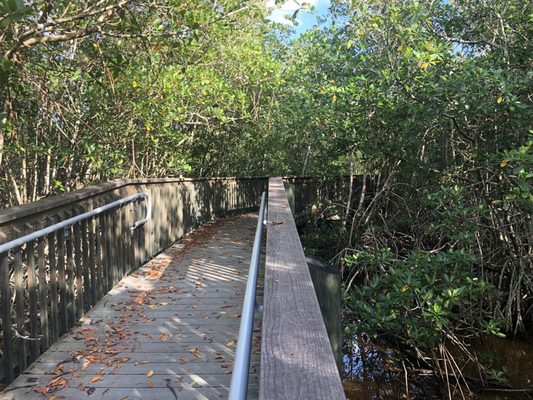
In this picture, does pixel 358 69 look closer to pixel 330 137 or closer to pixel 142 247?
pixel 330 137

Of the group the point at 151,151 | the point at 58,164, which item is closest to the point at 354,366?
the point at 58,164

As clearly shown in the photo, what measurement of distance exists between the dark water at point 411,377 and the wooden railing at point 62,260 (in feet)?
11.4

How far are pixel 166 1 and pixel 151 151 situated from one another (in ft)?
20.6

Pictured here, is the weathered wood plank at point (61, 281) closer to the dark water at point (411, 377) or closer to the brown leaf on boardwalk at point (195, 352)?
the brown leaf on boardwalk at point (195, 352)

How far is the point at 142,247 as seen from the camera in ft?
20.2

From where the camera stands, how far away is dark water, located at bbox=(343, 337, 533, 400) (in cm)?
595

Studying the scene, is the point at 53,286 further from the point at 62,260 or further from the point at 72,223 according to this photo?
the point at 72,223

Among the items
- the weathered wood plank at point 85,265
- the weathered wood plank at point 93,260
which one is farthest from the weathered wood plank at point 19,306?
the weathered wood plank at point 93,260

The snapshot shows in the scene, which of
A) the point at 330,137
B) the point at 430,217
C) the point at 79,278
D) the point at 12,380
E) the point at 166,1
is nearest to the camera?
the point at 12,380

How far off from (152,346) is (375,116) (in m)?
5.54

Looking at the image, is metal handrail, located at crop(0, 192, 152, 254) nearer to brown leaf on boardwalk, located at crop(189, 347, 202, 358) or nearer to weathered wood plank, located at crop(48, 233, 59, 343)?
weathered wood plank, located at crop(48, 233, 59, 343)

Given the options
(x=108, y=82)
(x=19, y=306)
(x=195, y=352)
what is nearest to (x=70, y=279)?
(x=19, y=306)

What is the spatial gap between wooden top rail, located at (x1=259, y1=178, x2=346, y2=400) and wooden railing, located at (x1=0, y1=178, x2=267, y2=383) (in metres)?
1.76

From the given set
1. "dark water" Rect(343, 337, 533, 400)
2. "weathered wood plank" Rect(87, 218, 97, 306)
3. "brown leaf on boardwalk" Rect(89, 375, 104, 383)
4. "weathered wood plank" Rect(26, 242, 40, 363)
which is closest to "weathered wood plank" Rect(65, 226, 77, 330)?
"weathered wood plank" Rect(87, 218, 97, 306)
